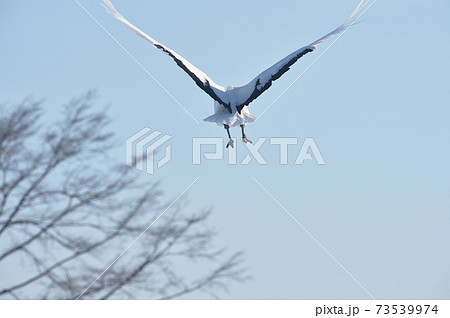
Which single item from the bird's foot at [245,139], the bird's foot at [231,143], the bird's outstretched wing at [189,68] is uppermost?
the bird's outstretched wing at [189,68]

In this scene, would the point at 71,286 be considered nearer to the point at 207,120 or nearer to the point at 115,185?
the point at 115,185

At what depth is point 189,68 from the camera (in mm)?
18359

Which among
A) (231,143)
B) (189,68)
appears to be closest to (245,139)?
(231,143)

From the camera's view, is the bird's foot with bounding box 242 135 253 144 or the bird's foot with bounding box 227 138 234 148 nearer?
the bird's foot with bounding box 227 138 234 148

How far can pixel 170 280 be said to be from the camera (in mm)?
11742

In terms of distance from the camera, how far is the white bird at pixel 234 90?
18.2 m

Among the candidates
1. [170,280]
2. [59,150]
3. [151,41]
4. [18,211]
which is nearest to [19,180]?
[18,211]

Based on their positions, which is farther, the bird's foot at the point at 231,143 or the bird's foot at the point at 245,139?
the bird's foot at the point at 245,139

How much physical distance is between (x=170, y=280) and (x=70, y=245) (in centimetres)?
132

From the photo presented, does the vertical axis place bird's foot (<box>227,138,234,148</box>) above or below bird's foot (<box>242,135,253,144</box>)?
below

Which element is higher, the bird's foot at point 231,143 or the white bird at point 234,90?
the white bird at point 234,90

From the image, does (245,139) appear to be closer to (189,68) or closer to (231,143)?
(231,143)

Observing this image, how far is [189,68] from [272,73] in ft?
5.35

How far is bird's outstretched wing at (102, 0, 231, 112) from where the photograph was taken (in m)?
18.2
